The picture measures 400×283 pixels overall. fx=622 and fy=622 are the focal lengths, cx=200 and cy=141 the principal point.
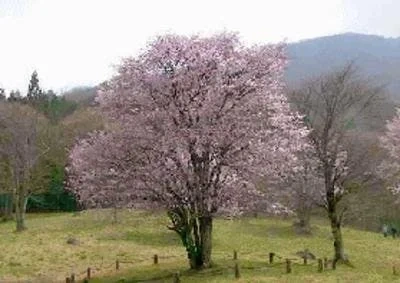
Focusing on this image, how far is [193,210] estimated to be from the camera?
36.1 m

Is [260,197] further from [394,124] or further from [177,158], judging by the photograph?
[394,124]

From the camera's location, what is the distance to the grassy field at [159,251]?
36.6m

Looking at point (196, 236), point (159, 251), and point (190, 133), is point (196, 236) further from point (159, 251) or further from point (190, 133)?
point (159, 251)

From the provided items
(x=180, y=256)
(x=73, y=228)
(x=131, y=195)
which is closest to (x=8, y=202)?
Answer: (x=73, y=228)

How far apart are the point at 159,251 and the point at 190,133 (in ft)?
65.5

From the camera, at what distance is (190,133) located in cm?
3400

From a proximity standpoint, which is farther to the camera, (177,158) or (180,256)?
(180,256)

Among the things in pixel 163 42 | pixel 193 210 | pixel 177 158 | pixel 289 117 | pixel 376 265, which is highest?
pixel 163 42

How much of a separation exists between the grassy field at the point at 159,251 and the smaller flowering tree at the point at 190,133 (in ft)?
12.9

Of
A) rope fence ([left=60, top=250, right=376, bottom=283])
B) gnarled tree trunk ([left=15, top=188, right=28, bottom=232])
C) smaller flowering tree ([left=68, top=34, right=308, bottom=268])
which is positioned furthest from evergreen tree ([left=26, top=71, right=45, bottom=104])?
smaller flowering tree ([left=68, top=34, right=308, bottom=268])

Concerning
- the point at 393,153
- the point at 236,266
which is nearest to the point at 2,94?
the point at 393,153

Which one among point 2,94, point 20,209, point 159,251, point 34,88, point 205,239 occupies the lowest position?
point 159,251

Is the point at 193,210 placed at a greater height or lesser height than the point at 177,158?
lesser

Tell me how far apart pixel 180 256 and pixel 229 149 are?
1476 cm
